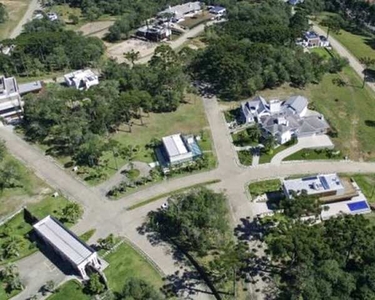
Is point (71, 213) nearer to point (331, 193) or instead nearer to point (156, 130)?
point (156, 130)

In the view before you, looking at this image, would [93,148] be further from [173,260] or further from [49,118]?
[173,260]

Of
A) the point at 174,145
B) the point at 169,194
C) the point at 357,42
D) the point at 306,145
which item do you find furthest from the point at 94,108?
the point at 357,42

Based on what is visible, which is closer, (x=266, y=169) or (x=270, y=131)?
(x=266, y=169)

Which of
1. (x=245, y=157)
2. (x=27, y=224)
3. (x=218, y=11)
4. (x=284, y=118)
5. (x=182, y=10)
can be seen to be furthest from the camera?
(x=182, y=10)

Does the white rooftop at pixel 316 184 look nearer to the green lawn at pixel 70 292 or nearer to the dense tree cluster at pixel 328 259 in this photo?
the dense tree cluster at pixel 328 259

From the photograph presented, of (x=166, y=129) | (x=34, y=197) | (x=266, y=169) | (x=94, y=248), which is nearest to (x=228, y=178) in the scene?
(x=266, y=169)
